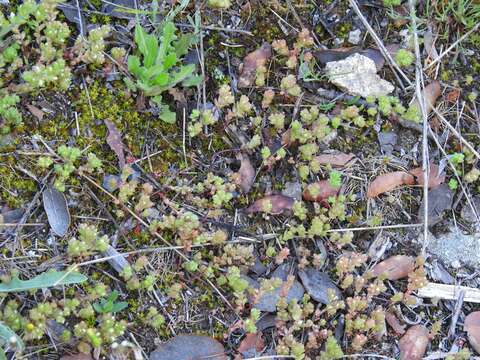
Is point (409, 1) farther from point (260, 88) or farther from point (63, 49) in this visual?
point (63, 49)

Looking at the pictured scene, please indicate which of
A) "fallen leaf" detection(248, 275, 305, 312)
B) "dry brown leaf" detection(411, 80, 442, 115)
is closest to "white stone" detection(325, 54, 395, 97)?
"dry brown leaf" detection(411, 80, 442, 115)

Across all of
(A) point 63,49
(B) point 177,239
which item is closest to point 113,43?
(A) point 63,49

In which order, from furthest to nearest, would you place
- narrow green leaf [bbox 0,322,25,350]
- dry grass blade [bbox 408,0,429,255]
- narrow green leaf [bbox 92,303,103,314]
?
dry grass blade [bbox 408,0,429,255] → narrow green leaf [bbox 92,303,103,314] → narrow green leaf [bbox 0,322,25,350]

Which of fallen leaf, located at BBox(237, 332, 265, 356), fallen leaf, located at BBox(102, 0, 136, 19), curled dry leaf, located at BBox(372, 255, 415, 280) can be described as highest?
fallen leaf, located at BBox(102, 0, 136, 19)

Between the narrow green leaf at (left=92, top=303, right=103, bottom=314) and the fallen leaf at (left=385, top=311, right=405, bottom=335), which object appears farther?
the fallen leaf at (left=385, top=311, right=405, bottom=335)

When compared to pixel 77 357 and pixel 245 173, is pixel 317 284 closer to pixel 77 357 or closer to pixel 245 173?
pixel 245 173

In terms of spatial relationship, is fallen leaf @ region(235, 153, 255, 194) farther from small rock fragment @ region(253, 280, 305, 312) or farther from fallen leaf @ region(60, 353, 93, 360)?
fallen leaf @ region(60, 353, 93, 360)
